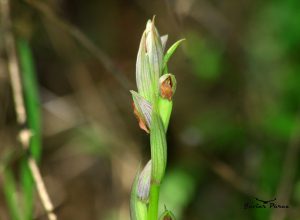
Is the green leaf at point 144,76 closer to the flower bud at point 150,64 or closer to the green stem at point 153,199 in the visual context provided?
the flower bud at point 150,64

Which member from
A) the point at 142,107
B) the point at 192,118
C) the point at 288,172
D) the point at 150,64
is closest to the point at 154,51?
the point at 150,64

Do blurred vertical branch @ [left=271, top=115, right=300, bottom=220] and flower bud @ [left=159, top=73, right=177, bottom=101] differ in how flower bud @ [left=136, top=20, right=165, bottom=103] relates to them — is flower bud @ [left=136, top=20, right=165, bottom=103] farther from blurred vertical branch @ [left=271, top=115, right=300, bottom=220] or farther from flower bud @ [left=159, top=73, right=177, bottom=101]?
blurred vertical branch @ [left=271, top=115, right=300, bottom=220]

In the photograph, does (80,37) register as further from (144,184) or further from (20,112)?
(144,184)

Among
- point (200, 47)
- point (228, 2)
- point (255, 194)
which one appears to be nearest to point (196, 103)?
point (200, 47)

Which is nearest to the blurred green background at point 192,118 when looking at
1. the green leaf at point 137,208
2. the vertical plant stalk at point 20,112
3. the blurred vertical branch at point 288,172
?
the blurred vertical branch at point 288,172

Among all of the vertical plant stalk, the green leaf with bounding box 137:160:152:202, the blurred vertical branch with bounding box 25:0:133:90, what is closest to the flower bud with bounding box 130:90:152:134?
the green leaf with bounding box 137:160:152:202

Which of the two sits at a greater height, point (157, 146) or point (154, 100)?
point (154, 100)
